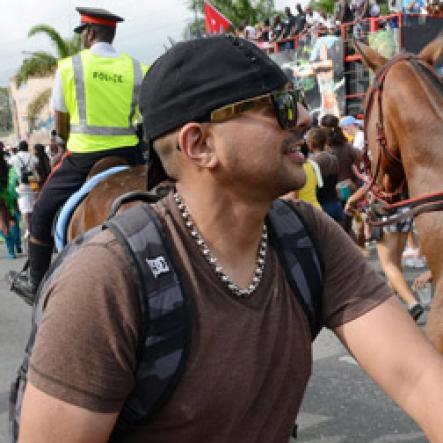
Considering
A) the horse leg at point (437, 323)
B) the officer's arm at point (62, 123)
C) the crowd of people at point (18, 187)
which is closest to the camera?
the horse leg at point (437, 323)

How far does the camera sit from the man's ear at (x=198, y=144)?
160 centimetres

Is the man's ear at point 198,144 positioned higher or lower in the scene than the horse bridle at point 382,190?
higher

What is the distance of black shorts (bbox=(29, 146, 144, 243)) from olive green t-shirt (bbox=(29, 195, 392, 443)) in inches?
107

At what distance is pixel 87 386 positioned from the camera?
137cm

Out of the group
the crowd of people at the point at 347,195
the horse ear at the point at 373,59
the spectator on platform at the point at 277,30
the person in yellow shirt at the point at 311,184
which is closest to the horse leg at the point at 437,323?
the crowd of people at the point at 347,195

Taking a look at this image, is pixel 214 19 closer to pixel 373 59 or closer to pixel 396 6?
pixel 396 6

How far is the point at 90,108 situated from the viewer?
13.7 ft

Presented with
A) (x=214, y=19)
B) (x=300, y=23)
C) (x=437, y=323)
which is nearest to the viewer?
(x=437, y=323)

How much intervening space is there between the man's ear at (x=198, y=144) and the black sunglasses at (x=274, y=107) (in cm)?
4

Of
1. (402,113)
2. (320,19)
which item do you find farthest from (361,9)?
(402,113)

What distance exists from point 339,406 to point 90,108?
8.32 feet

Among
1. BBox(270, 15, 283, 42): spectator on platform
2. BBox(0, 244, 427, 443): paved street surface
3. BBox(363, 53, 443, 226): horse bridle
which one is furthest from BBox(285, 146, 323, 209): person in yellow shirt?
BBox(270, 15, 283, 42): spectator on platform

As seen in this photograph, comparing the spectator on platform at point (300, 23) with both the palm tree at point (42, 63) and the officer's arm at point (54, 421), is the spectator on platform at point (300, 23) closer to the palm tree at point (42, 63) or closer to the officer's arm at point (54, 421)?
the palm tree at point (42, 63)

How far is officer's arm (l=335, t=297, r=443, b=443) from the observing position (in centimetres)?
165
